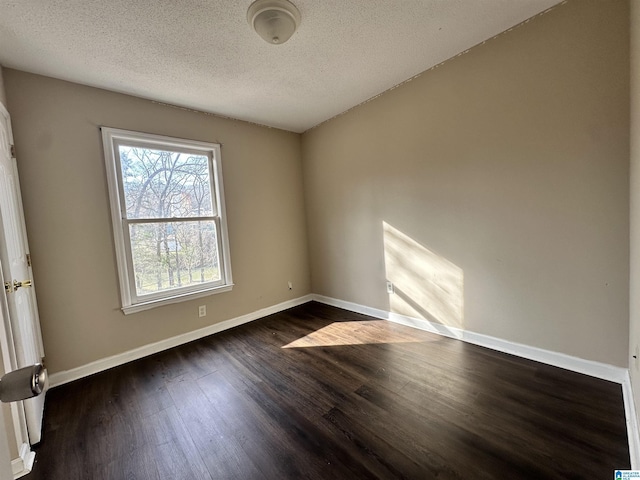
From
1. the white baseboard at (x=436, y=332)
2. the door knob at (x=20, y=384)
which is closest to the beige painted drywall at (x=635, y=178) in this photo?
the white baseboard at (x=436, y=332)

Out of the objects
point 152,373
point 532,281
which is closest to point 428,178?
point 532,281

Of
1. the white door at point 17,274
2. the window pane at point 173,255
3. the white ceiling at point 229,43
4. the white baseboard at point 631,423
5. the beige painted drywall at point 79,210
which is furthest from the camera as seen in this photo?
the window pane at point 173,255

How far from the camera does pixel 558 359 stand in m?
2.03

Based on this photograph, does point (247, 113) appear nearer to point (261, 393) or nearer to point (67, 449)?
point (261, 393)

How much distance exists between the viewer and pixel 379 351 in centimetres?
245

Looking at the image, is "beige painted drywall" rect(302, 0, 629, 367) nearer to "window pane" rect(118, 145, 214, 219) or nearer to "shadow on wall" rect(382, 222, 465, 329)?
"shadow on wall" rect(382, 222, 465, 329)

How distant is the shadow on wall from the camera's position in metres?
2.54

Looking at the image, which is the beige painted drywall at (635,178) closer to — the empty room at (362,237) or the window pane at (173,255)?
the empty room at (362,237)

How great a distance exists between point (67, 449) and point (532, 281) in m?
3.32

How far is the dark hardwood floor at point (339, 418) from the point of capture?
1357 millimetres

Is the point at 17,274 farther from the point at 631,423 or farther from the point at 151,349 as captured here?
the point at 631,423

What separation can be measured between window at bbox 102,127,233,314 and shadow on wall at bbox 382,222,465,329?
6.41 ft

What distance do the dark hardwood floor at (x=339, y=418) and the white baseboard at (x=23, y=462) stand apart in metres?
0.04

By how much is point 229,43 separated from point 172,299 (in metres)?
2.36
